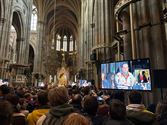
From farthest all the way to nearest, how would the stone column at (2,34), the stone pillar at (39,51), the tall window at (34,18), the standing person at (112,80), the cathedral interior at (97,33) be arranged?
the tall window at (34,18) < the stone pillar at (39,51) < the stone column at (2,34) < the standing person at (112,80) < the cathedral interior at (97,33)

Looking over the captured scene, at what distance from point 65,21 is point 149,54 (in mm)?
41833

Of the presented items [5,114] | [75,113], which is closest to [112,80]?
[75,113]

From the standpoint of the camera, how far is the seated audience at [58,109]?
1.71m

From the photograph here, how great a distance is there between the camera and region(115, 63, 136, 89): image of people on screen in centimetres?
570

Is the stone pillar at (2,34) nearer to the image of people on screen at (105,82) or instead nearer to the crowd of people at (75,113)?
the image of people on screen at (105,82)

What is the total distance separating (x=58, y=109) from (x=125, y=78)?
4512mm

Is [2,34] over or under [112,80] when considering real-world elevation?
over

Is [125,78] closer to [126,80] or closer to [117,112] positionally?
[126,80]

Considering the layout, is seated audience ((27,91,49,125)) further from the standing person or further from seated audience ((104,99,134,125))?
the standing person

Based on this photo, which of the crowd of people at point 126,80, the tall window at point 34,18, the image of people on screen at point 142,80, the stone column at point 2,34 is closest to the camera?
the image of people on screen at point 142,80

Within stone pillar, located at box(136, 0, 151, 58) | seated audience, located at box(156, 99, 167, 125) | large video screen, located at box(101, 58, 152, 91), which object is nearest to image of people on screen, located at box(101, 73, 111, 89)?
large video screen, located at box(101, 58, 152, 91)

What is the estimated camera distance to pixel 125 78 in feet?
19.4

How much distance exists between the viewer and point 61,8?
40.5 m

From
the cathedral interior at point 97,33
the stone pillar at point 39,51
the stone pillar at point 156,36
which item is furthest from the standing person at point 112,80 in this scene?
the stone pillar at point 39,51
